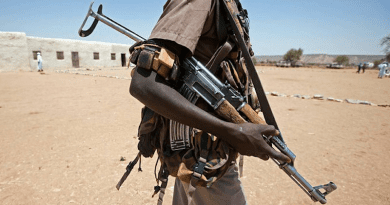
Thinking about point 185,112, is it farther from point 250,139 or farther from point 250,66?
point 250,66

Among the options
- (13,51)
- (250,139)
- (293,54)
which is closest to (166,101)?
(250,139)

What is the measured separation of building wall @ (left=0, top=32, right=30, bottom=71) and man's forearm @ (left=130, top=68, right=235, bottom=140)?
24.5m

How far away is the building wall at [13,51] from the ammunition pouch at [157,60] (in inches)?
963

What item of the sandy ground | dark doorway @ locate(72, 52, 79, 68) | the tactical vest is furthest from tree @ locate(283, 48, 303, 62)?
the tactical vest

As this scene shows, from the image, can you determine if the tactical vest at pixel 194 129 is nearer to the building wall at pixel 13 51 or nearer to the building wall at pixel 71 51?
the building wall at pixel 13 51

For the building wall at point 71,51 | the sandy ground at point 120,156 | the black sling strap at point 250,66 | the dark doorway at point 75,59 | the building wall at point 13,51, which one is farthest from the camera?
the dark doorway at point 75,59

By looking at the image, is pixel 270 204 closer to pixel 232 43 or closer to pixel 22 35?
pixel 232 43

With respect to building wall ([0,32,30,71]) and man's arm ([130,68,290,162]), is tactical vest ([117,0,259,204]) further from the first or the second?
building wall ([0,32,30,71])

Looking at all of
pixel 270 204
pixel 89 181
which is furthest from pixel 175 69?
pixel 89 181

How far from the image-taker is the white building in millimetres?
19266

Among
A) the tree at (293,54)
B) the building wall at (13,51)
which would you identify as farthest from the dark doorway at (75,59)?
the tree at (293,54)

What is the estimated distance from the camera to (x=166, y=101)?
2.88ft

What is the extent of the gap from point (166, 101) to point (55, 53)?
26.7 metres

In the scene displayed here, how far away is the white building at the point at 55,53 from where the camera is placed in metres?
19.3
